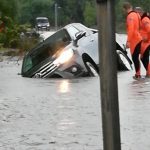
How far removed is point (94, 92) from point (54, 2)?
4242 inches

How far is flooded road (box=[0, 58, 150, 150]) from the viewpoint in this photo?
713cm

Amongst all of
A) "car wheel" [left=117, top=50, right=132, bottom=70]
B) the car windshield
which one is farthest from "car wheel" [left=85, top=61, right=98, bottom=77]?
"car wheel" [left=117, top=50, right=132, bottom=70]

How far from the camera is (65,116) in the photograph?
8.99m

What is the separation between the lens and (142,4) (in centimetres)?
8519

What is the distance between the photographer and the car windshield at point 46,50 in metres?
16.1

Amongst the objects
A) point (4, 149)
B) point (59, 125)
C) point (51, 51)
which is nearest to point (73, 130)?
point (59, 125)

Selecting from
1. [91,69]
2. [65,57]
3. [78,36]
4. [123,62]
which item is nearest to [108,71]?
[65,57]

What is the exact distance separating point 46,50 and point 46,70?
0.73 metres

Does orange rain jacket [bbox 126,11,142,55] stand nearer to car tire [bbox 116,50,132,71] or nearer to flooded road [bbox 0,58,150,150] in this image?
flooded road [bbox 0,58,150,150]

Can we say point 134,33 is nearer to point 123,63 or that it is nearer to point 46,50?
point 46,50

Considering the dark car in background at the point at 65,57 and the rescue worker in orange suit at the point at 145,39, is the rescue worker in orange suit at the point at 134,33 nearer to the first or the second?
the rescue worker in orange suit at the point at 145,39

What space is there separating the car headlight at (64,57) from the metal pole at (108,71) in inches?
470

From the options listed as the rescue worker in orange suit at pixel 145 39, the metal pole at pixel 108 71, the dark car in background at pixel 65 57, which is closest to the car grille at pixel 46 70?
the dark car in background at pixel 65 57

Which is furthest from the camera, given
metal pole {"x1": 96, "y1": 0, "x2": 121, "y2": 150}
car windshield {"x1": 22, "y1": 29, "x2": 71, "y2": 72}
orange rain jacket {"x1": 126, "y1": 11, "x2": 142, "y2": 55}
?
car windshield {"x1": 22, "y1": 29, "x2": 71, "y2": 72}
